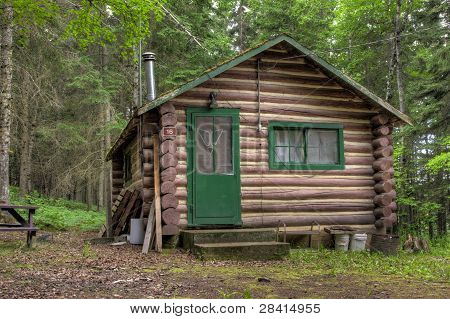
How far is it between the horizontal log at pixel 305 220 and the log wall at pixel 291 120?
0.03 meters

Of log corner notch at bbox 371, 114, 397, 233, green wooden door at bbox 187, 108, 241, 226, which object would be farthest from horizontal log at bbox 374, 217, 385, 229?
green wooden door at bbox 187, 108, 241, 226

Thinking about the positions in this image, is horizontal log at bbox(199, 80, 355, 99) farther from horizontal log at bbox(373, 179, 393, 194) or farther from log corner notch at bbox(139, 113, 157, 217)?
horizontal log at bbox(373, 179, 393, 194)

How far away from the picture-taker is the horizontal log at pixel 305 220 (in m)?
11.9

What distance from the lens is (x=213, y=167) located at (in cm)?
1176

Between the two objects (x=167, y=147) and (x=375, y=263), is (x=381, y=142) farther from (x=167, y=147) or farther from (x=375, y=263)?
(x=167, y=147)

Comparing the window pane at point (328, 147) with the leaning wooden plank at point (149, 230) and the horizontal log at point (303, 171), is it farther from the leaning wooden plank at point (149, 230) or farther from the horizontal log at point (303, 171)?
the leaning wooden plank at point (149, 230)

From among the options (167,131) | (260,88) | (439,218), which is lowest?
(439,218)

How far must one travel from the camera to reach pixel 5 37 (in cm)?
1456

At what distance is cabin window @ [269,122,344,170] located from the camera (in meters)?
12.3

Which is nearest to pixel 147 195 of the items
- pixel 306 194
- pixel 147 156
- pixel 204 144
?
pixel 147 156

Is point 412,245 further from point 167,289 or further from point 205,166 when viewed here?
point 167,289

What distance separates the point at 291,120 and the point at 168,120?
11.3 ft

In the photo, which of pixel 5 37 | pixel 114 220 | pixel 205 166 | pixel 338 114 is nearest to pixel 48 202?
pixel 114 220

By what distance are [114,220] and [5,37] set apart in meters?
6.89
